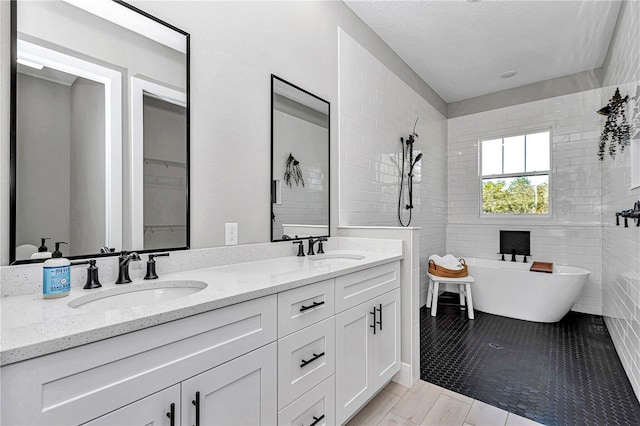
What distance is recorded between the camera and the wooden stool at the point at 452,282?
3.52 meters

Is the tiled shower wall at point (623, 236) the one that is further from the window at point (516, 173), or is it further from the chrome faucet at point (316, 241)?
the chrome faucet at point (316, 241)

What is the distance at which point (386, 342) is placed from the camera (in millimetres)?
1977

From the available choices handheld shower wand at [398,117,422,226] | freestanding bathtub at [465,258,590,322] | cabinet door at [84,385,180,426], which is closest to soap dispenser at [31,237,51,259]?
cabinet door at [84,385,180,426]

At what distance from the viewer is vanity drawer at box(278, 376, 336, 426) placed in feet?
Answer: 4.21

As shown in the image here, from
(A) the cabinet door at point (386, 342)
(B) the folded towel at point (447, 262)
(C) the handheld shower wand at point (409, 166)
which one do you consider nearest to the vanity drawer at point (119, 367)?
(A) the cabinet door at point (386, 342)

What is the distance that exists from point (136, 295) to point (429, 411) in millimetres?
1716

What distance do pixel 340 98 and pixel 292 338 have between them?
6.50 feet

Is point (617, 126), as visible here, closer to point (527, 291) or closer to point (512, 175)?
point (512, 175)

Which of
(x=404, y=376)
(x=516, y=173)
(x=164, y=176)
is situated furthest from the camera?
(x=516, y=173)

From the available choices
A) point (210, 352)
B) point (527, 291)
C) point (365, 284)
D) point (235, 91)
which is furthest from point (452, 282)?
point (210, 352)

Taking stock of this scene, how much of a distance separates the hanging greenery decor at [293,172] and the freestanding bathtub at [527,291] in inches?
102

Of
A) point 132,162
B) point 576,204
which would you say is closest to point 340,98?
point 132,162

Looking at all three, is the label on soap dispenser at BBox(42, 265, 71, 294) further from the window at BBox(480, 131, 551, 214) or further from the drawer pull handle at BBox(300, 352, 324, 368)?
the window at BBox(480, 131, 551, 214)

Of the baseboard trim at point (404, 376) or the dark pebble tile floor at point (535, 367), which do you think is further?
the baseboard trim at point (404, 376)
